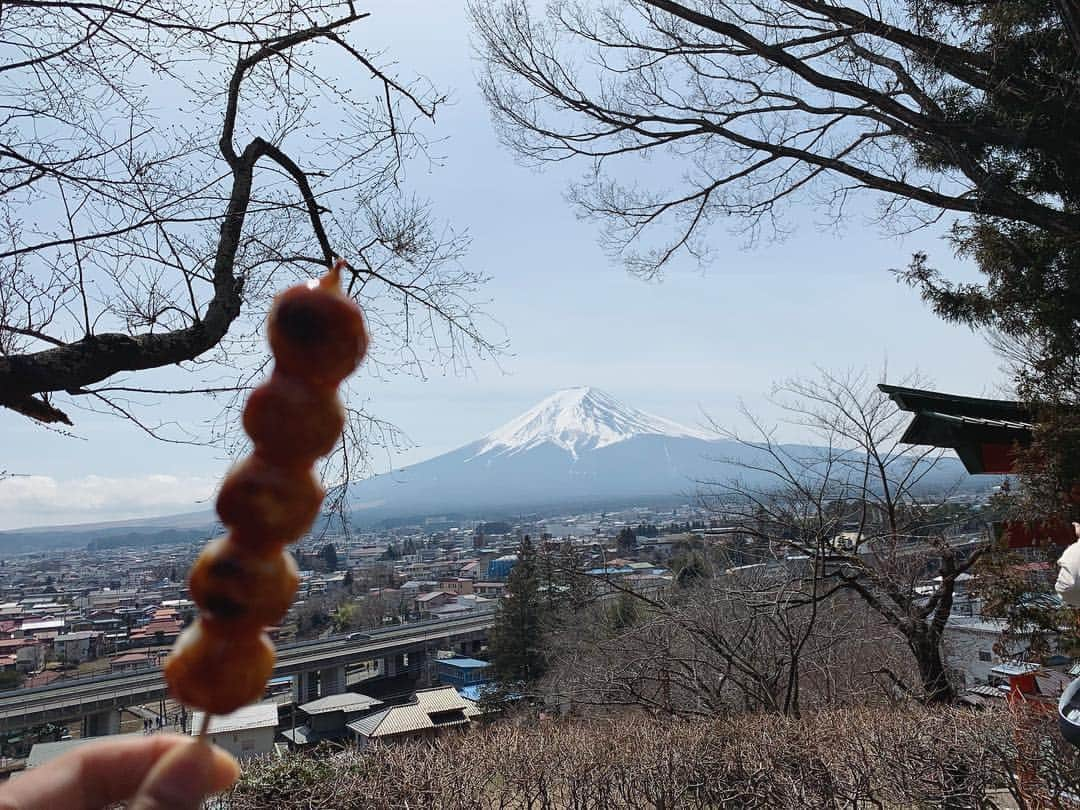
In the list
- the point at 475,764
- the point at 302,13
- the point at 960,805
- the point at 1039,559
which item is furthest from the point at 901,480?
the point at 302,13

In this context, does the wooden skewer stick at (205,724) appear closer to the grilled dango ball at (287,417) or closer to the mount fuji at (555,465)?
the grilled dango ball at (287,417)

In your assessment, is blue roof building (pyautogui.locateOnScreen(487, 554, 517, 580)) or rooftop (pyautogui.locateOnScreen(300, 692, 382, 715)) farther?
blue roof building (pyautogui.locateOnScreen(487, 554, 517, 580))

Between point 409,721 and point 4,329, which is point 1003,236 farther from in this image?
point 409,721

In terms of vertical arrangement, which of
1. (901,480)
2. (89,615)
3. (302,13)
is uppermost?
(302,13)

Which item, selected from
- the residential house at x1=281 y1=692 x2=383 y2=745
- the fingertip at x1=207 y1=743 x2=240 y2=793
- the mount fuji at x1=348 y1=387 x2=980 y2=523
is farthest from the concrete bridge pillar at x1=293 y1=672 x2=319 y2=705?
the mount fuji at x1=348 y1=387 x2=980 y2=523

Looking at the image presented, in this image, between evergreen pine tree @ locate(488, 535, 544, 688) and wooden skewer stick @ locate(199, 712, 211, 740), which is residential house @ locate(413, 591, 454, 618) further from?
wooden skewer stick @ locate(199, 712, 211, 740)

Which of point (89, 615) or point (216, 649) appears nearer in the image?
point (216, 649)

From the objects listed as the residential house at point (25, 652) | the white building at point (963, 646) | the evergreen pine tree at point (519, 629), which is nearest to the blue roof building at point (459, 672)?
the evergreen pine tree at point (519, 629)
